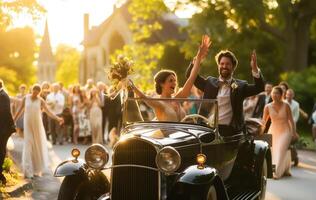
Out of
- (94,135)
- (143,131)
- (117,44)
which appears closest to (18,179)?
(143,131)

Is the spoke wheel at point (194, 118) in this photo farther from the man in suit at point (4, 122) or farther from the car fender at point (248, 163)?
the man in suit at point (4, 122)

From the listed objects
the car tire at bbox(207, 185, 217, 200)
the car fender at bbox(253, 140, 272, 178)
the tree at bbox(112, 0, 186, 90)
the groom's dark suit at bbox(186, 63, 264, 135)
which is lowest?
the car tire at bbox(207, 185, 217, 200)

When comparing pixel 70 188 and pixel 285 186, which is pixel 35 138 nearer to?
pixel 285 186

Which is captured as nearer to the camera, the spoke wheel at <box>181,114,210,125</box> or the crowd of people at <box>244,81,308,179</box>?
the spoke wheel at <box>181,114,210,125</box>

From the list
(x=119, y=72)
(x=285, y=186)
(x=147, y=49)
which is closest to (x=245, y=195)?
(x=119, y=72)

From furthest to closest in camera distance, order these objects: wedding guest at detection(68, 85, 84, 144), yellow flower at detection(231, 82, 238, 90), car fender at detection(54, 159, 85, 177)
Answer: wedding guest at detection(68, 85, 84, 144) → yellow flower at detection(231, 82, 238, 90) → car fender at detection(54, 159, 85, 177)

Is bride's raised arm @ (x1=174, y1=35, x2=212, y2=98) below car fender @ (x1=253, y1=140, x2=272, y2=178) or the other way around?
the other way around

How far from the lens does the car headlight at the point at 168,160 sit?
725 cm

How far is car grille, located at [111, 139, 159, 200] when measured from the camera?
291 inches

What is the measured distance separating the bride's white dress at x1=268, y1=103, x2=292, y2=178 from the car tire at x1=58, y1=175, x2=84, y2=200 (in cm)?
784

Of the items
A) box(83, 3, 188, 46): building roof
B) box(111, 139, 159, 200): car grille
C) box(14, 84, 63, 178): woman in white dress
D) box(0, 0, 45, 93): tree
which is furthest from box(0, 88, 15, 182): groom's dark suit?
box(0, 0, 45, 93): tree

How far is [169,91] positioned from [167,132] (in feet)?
3.69

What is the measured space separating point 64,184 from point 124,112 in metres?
1.31

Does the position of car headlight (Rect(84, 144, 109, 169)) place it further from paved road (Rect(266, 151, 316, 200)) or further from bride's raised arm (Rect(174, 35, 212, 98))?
paved road (Rect(266, 151, 316, 200))
